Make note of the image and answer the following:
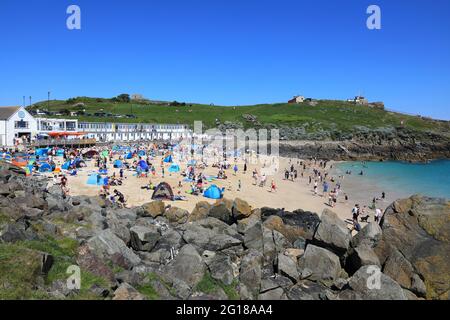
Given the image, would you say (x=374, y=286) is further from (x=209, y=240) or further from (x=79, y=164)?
(x=79, y=164)

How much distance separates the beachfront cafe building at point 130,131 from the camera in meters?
71.3

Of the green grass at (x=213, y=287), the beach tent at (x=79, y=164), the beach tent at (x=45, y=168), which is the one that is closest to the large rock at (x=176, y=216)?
the green grass at (x=213, y=287)

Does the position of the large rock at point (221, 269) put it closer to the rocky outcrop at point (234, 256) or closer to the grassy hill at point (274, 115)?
the rocky outcrop at point (234, 256)

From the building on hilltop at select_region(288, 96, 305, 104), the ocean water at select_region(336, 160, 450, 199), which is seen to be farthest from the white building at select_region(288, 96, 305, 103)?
the ocean water at select_region(336, 160, 450, 199)

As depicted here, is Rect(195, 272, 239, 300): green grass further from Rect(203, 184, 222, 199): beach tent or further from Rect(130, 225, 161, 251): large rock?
Rect(203, 184, 222, 199): beach tent

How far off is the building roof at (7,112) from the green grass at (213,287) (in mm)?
54657

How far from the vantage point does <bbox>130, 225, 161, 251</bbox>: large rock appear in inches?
534

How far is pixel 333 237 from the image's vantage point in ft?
43.0

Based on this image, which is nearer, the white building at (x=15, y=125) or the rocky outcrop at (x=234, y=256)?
the rocky outcrop at (x=234, y=256)

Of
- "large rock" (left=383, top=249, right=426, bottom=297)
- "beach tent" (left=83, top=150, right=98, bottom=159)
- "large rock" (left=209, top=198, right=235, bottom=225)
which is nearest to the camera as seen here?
"large rock" (left=383, top=249, right=426, bottom=297)

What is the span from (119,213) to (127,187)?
11479 millimetres

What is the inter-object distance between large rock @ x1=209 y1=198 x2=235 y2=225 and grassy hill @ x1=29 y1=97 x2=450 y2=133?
244ft

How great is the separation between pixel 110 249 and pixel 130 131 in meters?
71.6
